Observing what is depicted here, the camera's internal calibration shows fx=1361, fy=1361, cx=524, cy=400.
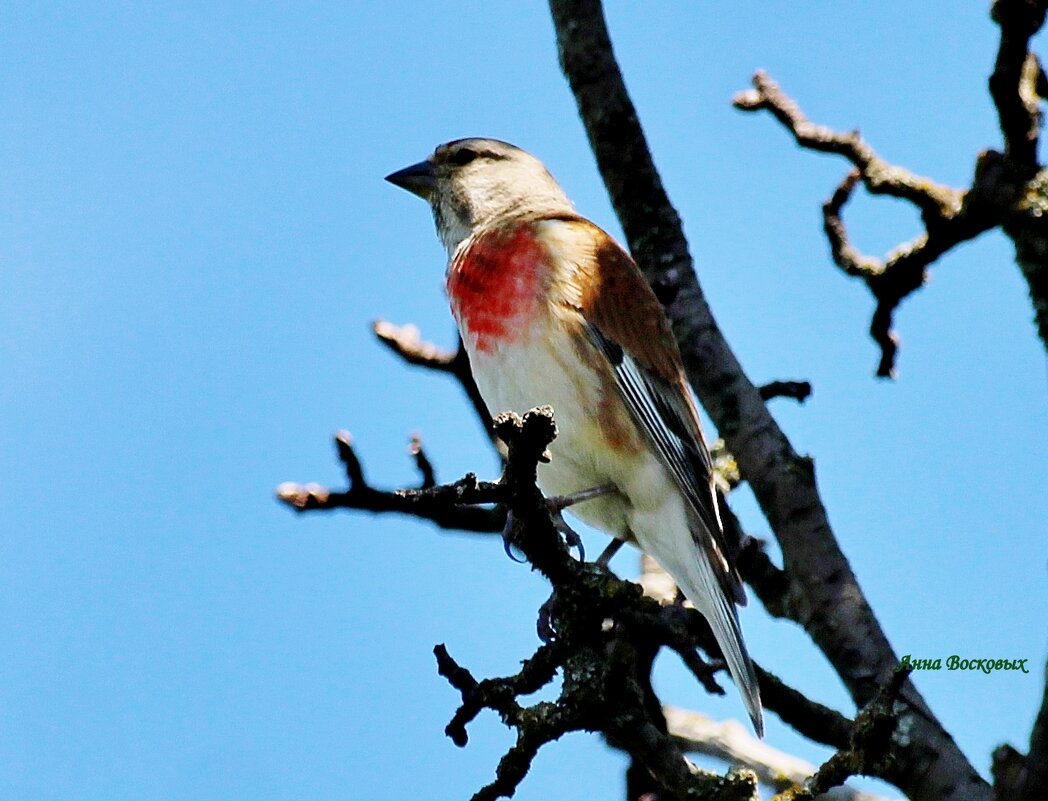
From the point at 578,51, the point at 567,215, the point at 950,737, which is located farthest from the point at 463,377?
the point at 950,737

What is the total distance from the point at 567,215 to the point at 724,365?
1.22 m

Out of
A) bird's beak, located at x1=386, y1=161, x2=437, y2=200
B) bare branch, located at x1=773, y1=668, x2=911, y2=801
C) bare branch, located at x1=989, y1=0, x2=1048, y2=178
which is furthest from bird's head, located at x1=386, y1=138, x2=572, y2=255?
bare branch, located at x1=773, y1=668, x2=911, y2=801

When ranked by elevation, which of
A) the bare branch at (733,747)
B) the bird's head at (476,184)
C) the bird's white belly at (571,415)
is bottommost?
the bare branch at (733,747)

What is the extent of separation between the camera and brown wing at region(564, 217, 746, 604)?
5367mm

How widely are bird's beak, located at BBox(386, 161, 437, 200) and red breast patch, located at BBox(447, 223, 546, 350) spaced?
1.07 meters

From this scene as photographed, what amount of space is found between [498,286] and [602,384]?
2.04ft

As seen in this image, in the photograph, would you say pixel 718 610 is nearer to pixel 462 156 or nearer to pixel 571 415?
pixel 571 415

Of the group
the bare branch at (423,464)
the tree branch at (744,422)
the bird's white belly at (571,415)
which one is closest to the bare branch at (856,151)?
the tree branch at (744,422)

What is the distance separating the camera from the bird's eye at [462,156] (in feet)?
23.1

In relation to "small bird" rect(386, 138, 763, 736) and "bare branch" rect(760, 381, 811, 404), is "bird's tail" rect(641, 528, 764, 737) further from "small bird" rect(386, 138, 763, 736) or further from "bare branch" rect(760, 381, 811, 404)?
"bare branch" rect(760, 381, 811, 404)

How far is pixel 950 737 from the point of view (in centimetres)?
430

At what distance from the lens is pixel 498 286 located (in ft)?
18.5

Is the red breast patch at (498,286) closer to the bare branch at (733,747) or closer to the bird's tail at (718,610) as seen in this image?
the bird's tail at (718,610)

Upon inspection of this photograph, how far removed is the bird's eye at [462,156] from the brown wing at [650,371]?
1.12 metres
